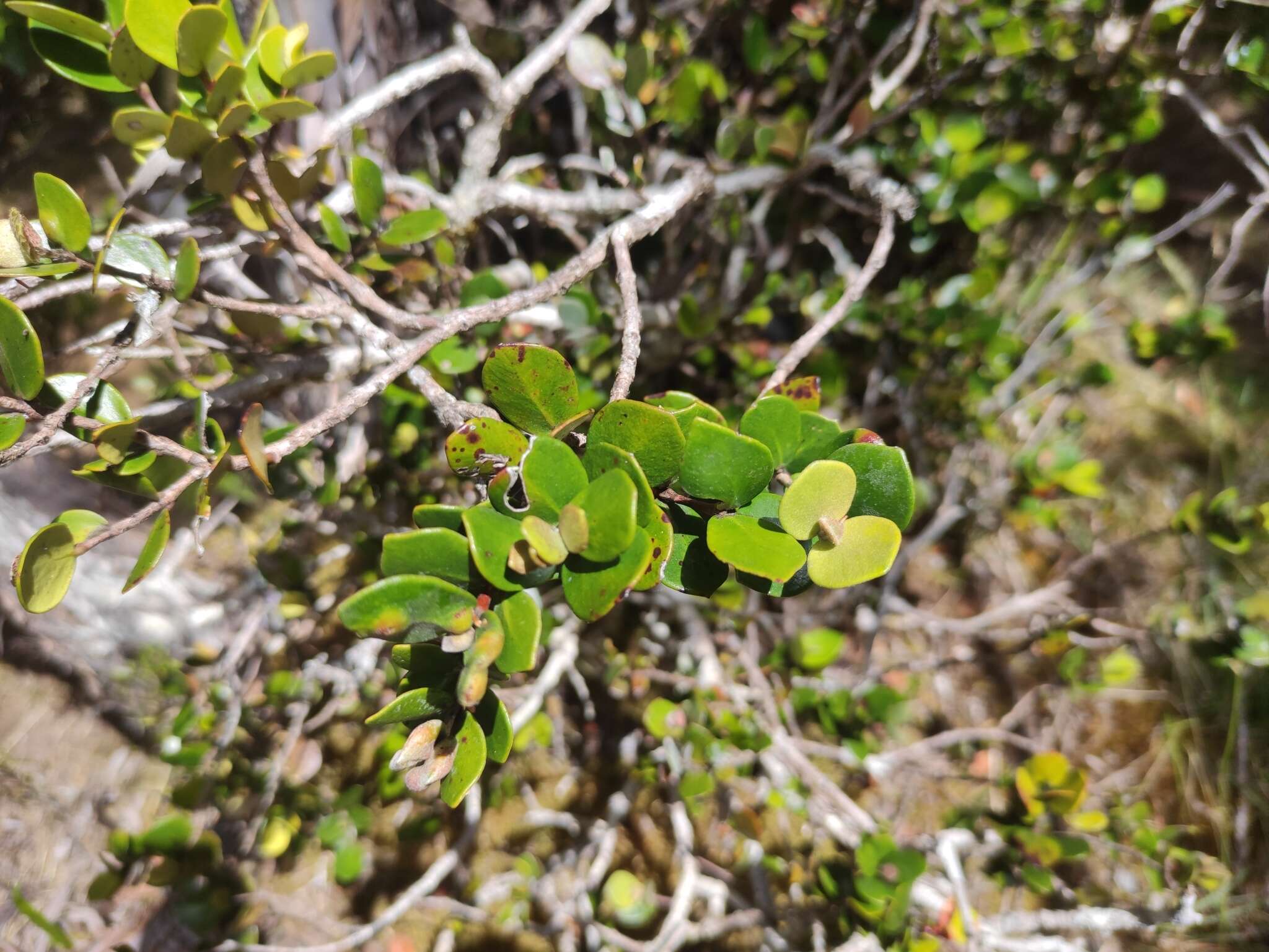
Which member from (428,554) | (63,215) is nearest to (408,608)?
(428,554)

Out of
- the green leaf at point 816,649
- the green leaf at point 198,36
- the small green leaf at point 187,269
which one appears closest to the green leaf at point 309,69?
the green leaf at point 198,36

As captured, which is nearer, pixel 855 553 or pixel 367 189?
pixel 855 553

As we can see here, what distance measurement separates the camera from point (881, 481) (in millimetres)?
357

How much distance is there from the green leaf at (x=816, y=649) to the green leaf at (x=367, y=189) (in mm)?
760

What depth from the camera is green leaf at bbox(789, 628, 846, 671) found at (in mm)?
886

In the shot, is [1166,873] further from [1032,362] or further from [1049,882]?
[1032,362]

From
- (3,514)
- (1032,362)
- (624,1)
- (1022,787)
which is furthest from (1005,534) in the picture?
(3,514)

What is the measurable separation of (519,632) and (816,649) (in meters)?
0.66

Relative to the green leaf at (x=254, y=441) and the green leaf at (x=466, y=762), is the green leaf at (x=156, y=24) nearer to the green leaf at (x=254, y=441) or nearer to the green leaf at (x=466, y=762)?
the green leaf at (x=254, y=441)

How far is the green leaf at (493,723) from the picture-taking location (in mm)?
351

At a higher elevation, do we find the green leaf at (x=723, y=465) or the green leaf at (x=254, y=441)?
the green leaf at (x=723, y=465)

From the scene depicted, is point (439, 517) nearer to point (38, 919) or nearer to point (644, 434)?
point (644, 434)

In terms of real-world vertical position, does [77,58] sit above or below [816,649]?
above

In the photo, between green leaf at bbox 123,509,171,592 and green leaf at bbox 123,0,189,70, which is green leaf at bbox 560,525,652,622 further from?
green leaf at bbox 123,0,189,70
